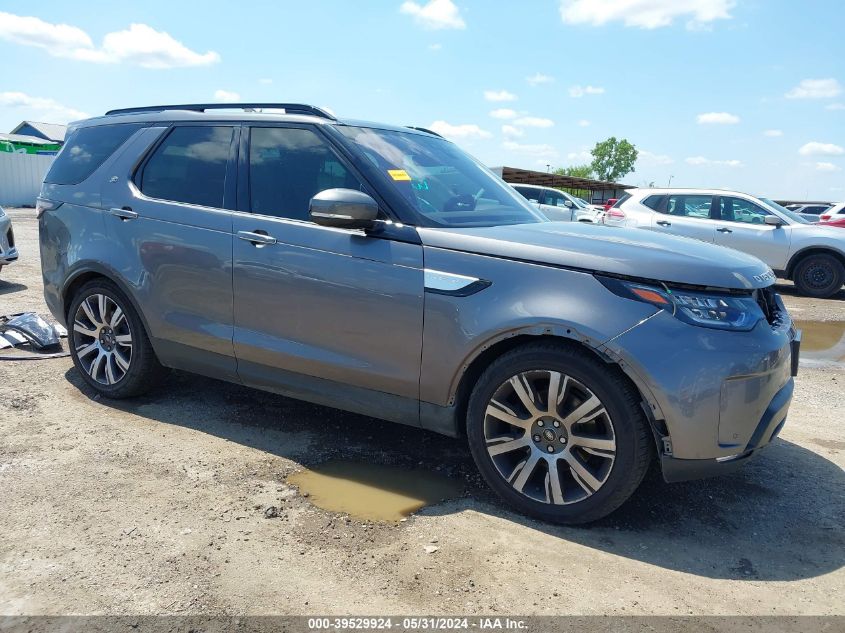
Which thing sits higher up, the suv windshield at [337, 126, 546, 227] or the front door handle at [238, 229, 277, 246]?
the suv windshield at [337, 126, 546, 227]

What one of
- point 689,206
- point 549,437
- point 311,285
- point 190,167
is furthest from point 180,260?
point 689,206

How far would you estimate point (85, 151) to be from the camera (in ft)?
15.4

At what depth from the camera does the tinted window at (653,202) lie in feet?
39.2

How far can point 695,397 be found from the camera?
280cm

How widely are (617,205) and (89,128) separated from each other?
9.88 m

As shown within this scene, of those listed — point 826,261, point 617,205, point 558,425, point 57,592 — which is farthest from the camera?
point 617,205

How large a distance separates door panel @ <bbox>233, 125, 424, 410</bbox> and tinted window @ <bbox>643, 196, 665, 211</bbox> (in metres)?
9.47

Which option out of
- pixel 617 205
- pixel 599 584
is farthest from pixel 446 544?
pixel 617 205

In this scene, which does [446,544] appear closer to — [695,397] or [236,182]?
[695,397]

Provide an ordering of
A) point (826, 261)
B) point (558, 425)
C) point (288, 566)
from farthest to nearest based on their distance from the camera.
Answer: point (826, 261) < point (558, 425) < point (288, 566)

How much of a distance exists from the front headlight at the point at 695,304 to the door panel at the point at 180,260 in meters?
2.22

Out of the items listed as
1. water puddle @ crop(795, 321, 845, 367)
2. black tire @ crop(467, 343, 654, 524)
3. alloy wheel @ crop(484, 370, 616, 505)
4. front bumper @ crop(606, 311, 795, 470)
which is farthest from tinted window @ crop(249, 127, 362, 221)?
water puddle @ crop(795, 321, 845, 367)

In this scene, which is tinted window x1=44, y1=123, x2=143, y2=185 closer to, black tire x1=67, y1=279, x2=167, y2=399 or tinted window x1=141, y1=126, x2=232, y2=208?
tinted window x1=141, y1=126, x2=232, y2=208

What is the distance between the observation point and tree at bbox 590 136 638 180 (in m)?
123
